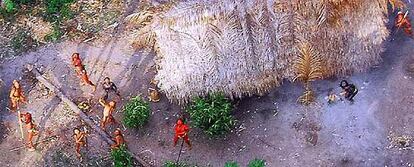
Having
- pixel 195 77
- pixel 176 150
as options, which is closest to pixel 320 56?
pixel 195 77

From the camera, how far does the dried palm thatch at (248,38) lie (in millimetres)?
15250

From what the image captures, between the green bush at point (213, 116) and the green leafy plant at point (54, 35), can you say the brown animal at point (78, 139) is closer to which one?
the green bush at point (213, 116)

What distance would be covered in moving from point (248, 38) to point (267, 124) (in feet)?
6.81

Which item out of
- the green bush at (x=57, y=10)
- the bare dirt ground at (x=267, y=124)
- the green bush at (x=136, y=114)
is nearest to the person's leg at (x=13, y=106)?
the bare dirt ground at (x=267, y=124)

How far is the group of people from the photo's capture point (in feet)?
50.0

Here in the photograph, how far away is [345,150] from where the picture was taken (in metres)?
15.4

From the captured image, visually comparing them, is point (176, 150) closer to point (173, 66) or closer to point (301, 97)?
point (173, 66)

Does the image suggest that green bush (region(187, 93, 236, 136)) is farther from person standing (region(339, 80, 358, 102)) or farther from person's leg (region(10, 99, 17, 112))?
person's leg (region(10, 99, 17, 112))

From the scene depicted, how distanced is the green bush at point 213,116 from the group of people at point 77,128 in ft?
1.17

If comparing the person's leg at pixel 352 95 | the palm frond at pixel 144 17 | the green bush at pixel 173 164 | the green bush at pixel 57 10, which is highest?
the palm frond at pixel 144 17

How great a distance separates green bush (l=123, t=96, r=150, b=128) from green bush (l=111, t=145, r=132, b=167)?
3.02ft

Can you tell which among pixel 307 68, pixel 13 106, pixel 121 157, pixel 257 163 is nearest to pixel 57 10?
pixel 13 106

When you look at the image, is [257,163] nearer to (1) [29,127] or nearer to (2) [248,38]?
(2) [248,38]

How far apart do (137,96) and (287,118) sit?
3592mm
